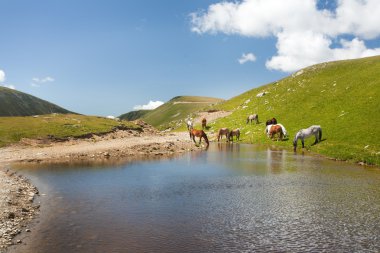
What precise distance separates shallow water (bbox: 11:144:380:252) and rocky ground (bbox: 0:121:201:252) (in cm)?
87

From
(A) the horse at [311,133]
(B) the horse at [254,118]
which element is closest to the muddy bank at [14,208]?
(A) the horse at [311,133]

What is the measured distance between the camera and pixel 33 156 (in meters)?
42.4

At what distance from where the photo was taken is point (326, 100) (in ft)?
217

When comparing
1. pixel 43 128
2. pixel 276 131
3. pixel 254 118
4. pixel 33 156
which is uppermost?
pixel 254 118

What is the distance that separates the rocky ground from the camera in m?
16.1

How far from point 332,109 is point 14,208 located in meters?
56.1

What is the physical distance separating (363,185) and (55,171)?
2708cm

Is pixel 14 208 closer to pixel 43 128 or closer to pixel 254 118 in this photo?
pixel 43 128

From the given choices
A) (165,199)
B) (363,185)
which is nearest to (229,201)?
(165,199)

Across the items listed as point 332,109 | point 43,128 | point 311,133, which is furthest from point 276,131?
point 43,128

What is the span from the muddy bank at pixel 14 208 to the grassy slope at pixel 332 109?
31811 mm

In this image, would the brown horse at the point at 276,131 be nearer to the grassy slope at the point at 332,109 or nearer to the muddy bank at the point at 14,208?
the grassy slope at the point at 332,109

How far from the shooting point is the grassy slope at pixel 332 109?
134 ft

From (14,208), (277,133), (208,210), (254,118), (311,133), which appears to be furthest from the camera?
(254,118)
